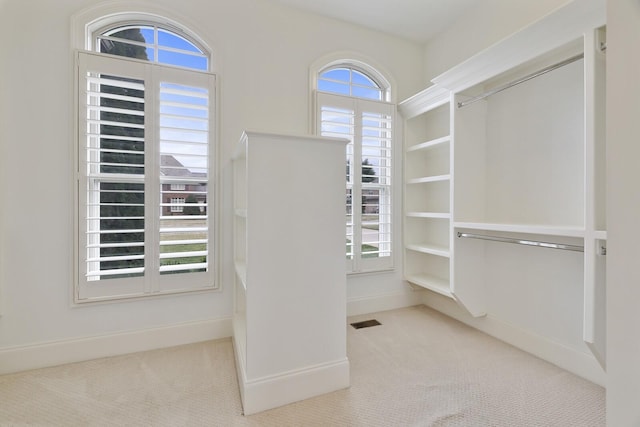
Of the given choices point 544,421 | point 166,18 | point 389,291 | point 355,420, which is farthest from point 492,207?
point 166,18

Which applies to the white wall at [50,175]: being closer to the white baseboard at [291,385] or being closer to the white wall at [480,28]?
the white baseboard at [291,385]

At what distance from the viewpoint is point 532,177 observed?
81.7 inches

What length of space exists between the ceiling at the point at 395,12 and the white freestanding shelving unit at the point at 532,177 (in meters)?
0.79

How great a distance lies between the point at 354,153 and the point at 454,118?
919 millimetres

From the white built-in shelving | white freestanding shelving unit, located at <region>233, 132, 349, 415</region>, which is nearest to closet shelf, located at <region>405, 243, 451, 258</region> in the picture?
the white built-in shelving

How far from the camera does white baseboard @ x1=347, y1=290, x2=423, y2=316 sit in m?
2.82

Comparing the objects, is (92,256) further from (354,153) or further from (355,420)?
(354,153)

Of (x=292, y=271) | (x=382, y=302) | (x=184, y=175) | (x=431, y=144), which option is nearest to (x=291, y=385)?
(x=292, y=271)

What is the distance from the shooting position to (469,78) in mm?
2172

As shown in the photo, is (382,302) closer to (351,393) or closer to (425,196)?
(425,196)

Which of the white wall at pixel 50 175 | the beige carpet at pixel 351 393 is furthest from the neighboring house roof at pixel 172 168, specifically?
the beige carpet at pixel 351 393

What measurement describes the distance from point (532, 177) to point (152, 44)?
3.10m

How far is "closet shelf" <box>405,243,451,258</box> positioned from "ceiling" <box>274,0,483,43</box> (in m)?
2.21

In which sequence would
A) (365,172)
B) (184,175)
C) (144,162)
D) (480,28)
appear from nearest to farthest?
(144,162) < (184,175) < (480,28) < (365,172)
